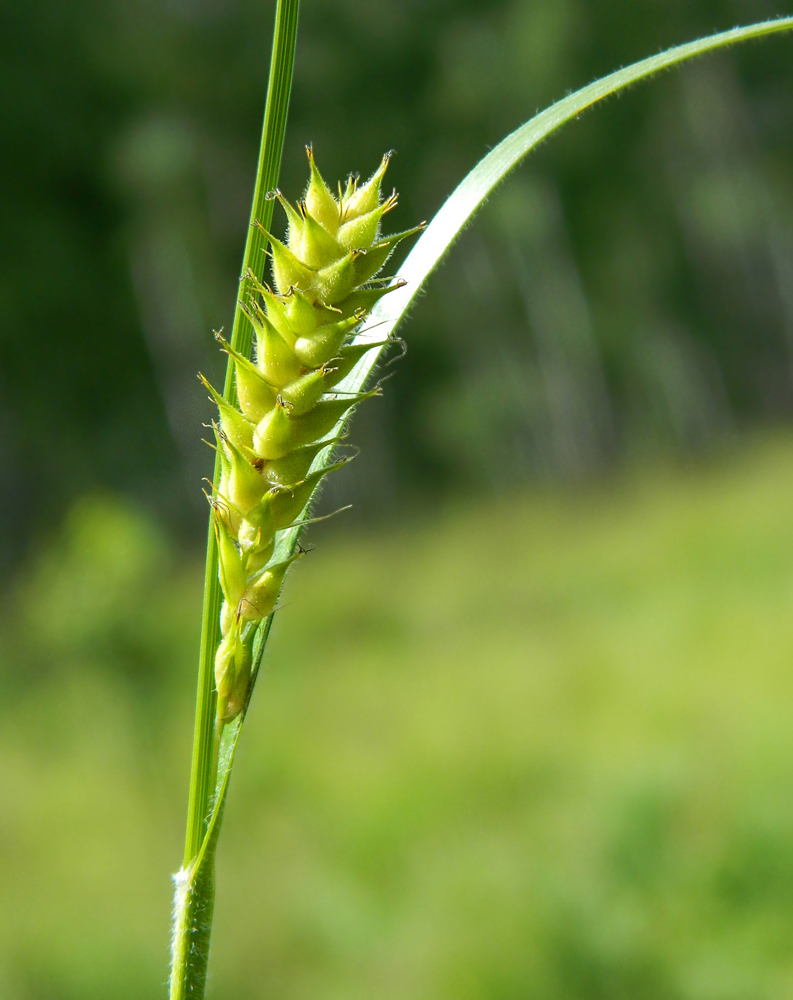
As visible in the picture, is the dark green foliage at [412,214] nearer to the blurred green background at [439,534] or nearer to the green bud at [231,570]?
the blurred green background at [439,534]

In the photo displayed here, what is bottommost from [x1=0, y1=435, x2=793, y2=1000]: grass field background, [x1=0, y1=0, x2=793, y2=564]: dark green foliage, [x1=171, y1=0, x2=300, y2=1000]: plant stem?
[x1=0, y1=435, x2=793, y2=1000]: grass field background

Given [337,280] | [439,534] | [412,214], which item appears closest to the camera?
[337,280]

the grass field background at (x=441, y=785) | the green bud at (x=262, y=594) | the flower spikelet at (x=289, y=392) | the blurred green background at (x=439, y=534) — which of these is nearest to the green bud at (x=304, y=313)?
the flower spikelet at (x=289, y=392)

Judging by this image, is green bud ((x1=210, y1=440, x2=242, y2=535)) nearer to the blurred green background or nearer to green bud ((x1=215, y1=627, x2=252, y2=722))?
green bud ((x1=215, y1=627, x2=252, y2=722))

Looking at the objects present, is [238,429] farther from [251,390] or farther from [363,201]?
[363,201]

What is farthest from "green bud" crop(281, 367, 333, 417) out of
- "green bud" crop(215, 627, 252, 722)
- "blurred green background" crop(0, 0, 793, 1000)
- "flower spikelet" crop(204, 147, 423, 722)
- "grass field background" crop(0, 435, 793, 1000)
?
"grass field background" crop(0, 435, 793, 1000)

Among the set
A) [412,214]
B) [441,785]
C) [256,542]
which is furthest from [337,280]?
[412,214]
